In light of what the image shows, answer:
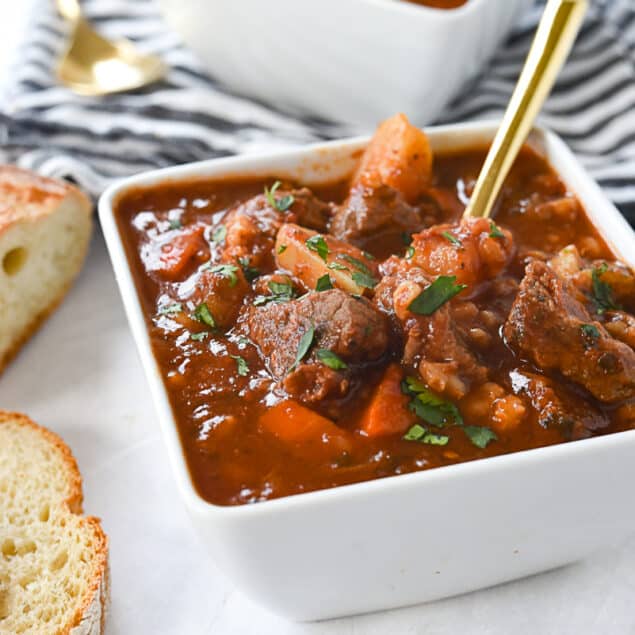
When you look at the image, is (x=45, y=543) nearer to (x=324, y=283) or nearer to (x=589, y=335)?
(x=324, y=283)

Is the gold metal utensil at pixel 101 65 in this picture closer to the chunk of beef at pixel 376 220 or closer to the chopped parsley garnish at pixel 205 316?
the chunk of beef at pixel 376 220

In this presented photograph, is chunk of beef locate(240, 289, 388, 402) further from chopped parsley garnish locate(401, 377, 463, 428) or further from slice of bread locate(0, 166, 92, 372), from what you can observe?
slice of bread locate(0, 166, 92, 372)

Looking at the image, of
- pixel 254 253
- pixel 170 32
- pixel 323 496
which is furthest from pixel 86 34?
pixel 323 496

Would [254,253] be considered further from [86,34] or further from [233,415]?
[86,34]

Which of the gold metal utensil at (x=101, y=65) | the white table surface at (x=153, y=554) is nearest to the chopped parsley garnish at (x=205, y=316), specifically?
the white table surface at (x=153, y=554)

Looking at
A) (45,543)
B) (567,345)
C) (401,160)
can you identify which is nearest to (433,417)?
(567,345)
